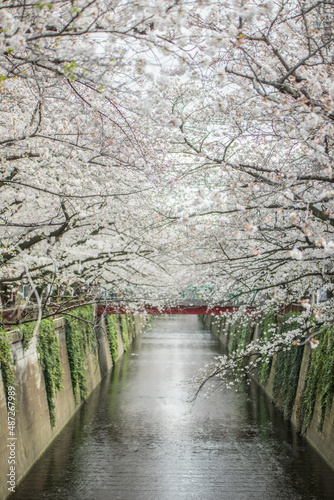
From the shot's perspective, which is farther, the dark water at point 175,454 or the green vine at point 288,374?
the green vine at point 288,374

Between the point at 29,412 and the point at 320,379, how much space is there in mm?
7877

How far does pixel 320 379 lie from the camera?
13.2 meters

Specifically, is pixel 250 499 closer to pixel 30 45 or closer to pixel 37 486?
pixel 37 486

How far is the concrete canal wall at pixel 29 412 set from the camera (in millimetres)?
10391

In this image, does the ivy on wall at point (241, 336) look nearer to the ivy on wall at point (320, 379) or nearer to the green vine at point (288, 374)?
the green vine at point (288, 374)

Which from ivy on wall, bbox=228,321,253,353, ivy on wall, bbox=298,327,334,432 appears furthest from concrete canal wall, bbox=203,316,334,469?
ivy on wall, bbox=228,321,253,353

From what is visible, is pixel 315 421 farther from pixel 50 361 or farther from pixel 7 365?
pixel 7 365

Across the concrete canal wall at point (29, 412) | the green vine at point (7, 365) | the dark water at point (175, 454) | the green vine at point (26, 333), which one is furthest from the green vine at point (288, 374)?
the green vine at point (7, 365)

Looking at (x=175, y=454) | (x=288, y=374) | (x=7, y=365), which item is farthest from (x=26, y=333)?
(x=288, y=374)

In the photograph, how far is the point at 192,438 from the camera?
1478 centimetres

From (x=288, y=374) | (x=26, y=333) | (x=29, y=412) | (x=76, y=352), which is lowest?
(x=288, y=374)

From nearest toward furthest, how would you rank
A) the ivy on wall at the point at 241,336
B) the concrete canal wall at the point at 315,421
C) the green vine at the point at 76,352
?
the concrete canal wall at the point at 315,421
the green vine at the point at 76,352
the ivy on wall at the point at 241,336

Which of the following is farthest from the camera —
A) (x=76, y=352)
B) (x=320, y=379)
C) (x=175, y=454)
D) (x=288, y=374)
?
(x=76, y=352)

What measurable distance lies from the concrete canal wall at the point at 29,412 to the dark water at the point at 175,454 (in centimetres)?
38
